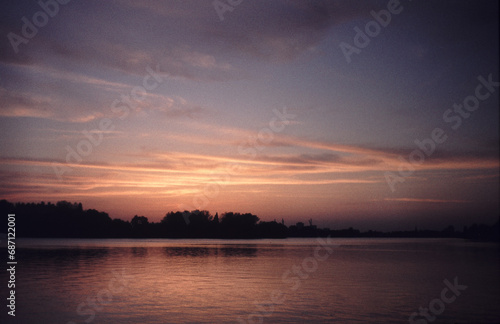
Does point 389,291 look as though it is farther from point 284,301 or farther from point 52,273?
point 52,273

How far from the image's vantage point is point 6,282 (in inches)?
1561

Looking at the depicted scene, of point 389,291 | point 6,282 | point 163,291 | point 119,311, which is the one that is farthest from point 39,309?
point 389,291

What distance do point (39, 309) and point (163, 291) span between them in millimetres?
10677

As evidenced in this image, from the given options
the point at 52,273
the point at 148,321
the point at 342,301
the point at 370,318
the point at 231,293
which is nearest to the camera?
the point at 148,321

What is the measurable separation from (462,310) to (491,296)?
817 centimetres

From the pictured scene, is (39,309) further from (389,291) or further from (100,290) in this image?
(389,291)

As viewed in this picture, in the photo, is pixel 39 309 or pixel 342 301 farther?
pixel 342 301

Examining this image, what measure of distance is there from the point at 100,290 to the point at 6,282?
10.7 metres

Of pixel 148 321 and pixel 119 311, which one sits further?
pixel 119 311

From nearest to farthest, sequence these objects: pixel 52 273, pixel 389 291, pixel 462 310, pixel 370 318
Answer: pixel 370 318
pixel 462 310
pixel 389 291
pixel 52 273

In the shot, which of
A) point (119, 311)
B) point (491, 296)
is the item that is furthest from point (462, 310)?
point (119, 311)

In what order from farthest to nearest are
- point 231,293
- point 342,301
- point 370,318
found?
point 231,293, point 342,301, point 370,318

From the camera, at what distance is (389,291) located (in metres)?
38.6

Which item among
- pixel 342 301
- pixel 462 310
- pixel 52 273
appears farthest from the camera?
pixel 52 273
